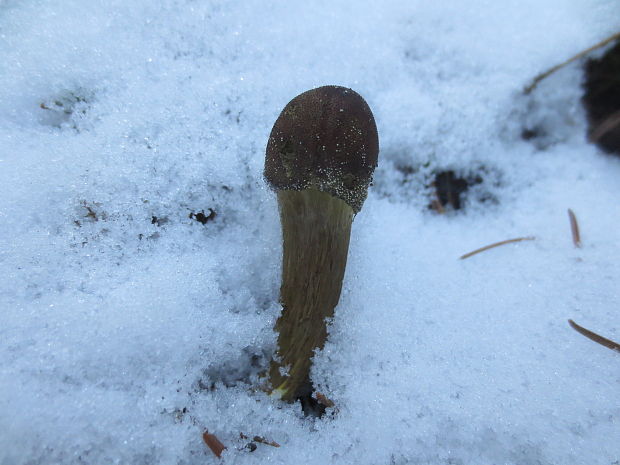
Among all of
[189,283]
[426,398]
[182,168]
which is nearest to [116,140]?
[182,168]

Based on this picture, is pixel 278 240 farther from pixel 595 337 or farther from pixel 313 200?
pixel 595 337

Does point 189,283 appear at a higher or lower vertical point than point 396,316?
higher

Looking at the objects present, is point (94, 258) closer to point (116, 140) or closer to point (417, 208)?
point (116, 140)

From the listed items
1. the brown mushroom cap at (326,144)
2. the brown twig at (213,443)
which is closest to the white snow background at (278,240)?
the brown twig at (213,443)

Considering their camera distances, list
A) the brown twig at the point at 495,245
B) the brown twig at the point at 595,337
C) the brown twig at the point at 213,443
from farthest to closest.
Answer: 1. the brown twig at the point at 495,245
2. the brown twig at the point at 595,337
3. the brown twig at the point at 213,443

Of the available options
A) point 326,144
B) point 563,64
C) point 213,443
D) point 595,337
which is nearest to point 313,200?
point 326,144

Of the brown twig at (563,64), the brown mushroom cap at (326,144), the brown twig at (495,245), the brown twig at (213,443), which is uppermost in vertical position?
the brown twig at (563,64)

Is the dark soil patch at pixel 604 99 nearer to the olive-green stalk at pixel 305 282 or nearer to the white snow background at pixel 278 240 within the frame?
the white snow background at pixel 278 240
